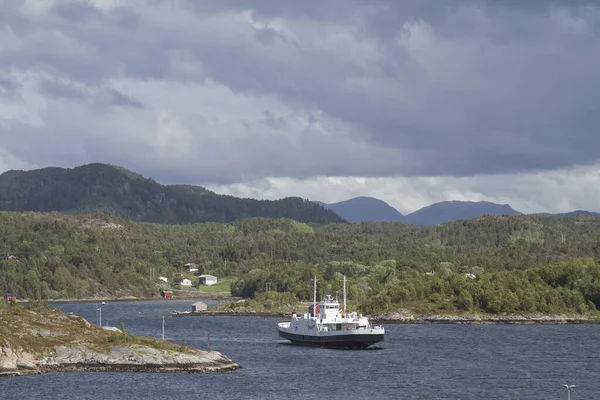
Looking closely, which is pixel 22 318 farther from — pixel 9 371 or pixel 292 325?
pixel 292 325

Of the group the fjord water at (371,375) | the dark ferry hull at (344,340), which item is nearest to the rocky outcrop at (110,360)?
the fjord water at (371,375)

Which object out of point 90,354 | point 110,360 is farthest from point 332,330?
point 90,354

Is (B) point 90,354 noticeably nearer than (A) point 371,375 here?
Yes

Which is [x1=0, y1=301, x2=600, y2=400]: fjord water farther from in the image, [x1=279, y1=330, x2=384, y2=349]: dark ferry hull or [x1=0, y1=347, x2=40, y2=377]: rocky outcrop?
[x1=0, y1=347, x2=40, y2=377]: rocky outcrop

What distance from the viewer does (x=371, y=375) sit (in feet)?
434

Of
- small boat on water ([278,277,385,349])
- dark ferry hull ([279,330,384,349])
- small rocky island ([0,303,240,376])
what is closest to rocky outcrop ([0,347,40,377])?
small rocky island ([0,303,240,376])

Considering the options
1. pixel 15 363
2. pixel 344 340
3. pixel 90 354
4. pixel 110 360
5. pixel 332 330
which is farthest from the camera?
pixel 332 330

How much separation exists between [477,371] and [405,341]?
46.3 m

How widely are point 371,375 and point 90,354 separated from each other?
37363 mm

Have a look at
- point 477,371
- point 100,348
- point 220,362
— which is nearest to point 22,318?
point 100,348

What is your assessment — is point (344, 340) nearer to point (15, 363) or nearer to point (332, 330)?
point (332, 330)

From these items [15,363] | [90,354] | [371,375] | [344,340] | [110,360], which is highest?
[90,354]

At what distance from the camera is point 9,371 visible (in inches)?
4604

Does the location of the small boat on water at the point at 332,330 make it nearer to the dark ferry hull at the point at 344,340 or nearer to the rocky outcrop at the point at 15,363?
the dark ferry hull at the point at 344,340
